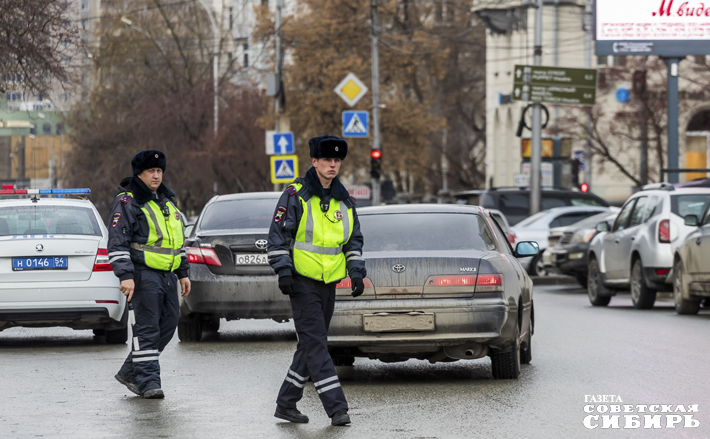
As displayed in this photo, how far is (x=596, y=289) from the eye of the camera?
19.7 m

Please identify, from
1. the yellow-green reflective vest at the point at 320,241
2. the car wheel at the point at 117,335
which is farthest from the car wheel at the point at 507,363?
the car wheel at the point at 117,335

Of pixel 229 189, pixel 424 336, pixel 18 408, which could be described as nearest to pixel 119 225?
pixel 18 408

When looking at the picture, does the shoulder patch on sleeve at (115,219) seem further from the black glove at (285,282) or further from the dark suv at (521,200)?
the dark suv at (521,200)

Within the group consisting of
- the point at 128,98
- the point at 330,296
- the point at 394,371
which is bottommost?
the point at 394,371

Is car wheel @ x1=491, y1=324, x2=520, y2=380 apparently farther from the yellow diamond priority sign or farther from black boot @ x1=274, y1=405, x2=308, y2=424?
the yellow diamond priority sign

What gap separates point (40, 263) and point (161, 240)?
3755 millimetres

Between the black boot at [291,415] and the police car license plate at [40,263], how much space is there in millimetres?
5285

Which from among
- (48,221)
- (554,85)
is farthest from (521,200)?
(48,221)

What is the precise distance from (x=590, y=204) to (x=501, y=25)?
96.4 ft

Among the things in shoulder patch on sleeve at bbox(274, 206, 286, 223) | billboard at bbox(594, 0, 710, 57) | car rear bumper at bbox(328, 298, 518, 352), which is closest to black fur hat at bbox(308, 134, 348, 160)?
shoulder patch on sleeve at bbox(274, 206, 286, 223)

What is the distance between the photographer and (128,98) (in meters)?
54.1

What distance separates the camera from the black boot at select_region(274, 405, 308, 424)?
26.5 feet

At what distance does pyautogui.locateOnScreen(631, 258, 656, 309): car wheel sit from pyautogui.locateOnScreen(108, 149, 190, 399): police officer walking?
32.6 feet

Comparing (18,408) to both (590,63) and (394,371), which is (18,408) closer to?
(394,371)
